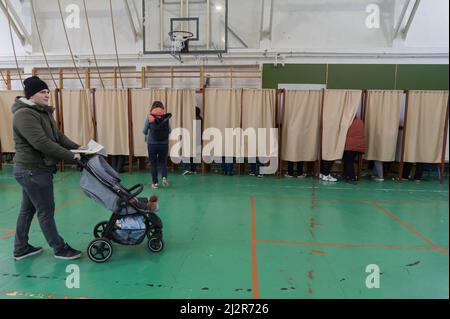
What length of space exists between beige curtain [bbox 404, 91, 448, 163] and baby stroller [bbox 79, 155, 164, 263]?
522 cm

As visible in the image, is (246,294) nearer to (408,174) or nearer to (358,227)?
(358,227)

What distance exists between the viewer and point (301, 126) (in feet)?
19.6

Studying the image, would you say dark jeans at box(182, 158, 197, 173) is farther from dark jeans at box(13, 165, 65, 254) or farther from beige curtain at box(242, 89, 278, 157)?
dark jeans at box(13, 165, 65, 254)

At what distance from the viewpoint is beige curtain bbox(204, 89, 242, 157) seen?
6.13 meters

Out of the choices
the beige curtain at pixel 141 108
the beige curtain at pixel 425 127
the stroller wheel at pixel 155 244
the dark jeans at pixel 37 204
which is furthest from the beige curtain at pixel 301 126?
the dark jeans at pixel 37 204

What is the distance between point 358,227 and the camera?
3299 millimetres

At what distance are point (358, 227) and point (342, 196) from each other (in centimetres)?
136

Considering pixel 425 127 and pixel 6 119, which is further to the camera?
pixel 6 119

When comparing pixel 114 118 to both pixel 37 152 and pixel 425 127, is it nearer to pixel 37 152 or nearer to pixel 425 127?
pixel 37 152

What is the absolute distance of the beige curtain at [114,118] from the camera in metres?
6.32

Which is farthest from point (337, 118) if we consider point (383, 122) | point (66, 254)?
point (66, 254)

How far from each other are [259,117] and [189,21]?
127 inches
